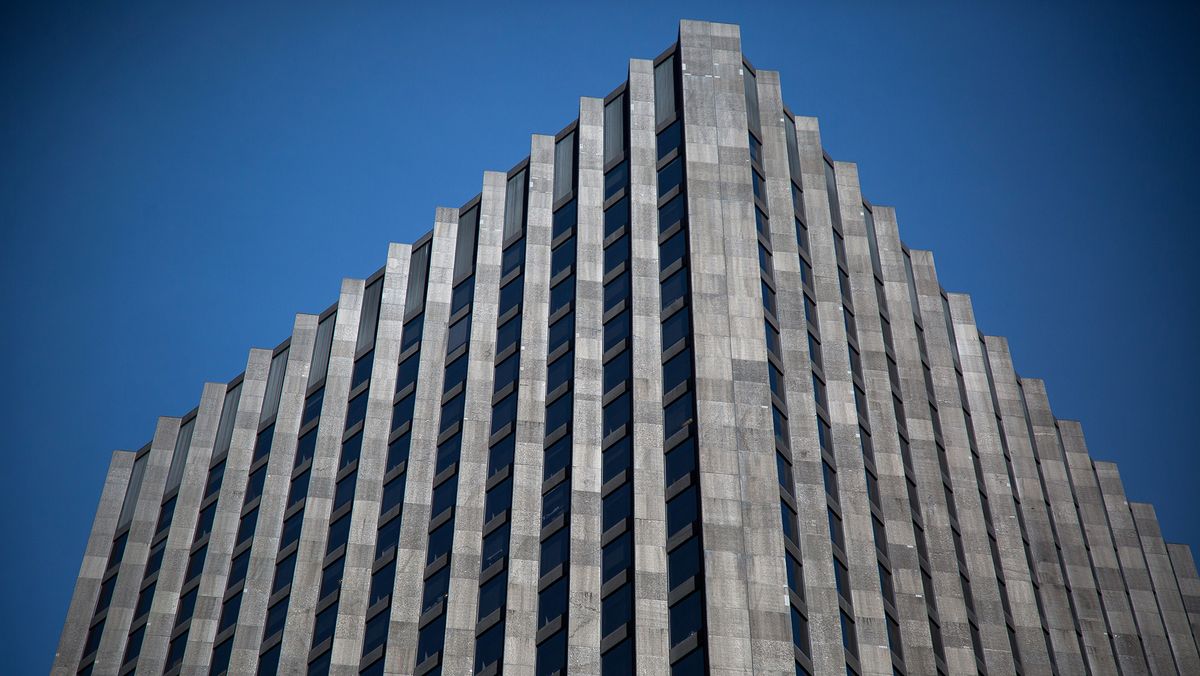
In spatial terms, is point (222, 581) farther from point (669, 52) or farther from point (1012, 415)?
point (1012, 415)

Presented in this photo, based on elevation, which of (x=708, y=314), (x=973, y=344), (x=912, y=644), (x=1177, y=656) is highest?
(x=973, y=344)

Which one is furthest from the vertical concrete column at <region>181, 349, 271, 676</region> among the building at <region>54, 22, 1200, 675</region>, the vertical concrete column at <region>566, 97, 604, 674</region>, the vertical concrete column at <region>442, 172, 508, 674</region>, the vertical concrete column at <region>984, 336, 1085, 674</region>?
the vertical concrete column at <region>984, 336, 1085, 674</region>

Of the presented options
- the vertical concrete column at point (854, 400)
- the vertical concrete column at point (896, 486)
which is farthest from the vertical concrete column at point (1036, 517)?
the vertical concrete column at point (854, 400)

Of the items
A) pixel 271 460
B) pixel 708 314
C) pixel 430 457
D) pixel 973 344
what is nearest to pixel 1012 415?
pixel 973 344

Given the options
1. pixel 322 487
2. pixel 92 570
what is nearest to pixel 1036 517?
pixel 322 487

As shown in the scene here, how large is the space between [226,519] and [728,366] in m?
26.9

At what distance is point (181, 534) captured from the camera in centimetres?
8188

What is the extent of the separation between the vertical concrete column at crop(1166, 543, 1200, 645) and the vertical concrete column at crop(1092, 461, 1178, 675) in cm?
263

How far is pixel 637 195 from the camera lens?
75.7 m

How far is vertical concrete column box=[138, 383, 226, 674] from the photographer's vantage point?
78125mm

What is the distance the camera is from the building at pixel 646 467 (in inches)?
2515

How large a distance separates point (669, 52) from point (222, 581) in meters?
31.9

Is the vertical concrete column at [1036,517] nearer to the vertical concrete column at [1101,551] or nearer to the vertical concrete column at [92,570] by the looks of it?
the vertical concrete column at [1101,551]

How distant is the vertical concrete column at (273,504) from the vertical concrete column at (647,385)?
19.5m
